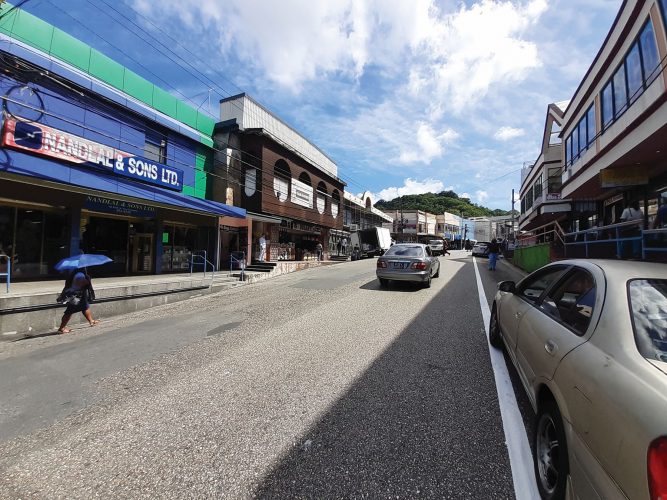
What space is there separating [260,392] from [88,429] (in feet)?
5.39

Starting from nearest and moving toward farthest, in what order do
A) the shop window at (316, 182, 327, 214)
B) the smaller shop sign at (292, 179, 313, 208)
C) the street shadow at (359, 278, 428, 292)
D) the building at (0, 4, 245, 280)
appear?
the building at (0, 4, 245, 280), the street shadow at (359, 278, 428, 292), the smaller shop sign at (292, 179, 313, 208), the shop window at (316, 182, 327, 214)

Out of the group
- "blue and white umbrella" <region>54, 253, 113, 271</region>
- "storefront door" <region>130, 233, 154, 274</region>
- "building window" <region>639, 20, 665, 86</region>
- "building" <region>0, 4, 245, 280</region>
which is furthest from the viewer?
"storefront door" <region>130, 233, 154, 274</region>

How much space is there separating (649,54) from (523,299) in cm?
1111

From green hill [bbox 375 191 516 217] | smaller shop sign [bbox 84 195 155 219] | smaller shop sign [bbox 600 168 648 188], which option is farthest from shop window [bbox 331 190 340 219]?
green hill [bbox 375 191 516 217]

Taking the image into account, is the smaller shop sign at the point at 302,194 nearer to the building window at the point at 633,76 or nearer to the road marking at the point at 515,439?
the building window at the point at 633,76

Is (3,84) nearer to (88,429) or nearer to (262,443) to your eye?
(88,429)

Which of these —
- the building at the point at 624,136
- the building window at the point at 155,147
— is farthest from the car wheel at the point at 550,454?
the building window at the point at 155,147

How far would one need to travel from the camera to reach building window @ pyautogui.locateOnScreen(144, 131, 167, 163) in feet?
48.5

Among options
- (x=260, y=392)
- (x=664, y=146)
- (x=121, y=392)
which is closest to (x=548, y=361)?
(x=260, y=392)

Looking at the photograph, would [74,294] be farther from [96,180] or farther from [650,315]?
[650,315]

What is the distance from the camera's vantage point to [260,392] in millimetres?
3918

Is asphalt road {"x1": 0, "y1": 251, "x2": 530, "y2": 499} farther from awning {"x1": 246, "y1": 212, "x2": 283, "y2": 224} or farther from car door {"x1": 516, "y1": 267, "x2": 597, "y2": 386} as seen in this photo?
awning {"x1": 246, "y1": 212, "x2": 283, "y2": 224}

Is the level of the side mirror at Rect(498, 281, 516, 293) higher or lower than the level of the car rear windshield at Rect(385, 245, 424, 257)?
lower

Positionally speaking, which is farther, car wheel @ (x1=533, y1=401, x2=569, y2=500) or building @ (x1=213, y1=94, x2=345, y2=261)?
building @ (x1=213, y1=94, x2=345, y2=261)
